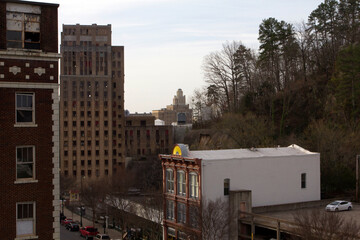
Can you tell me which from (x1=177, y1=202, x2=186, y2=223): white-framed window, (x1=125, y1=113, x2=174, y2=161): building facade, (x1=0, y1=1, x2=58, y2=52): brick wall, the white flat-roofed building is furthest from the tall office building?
(x1=0, y1=1, x2=58, y2=52): brick wall

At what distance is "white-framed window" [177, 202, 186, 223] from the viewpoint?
48.1 m

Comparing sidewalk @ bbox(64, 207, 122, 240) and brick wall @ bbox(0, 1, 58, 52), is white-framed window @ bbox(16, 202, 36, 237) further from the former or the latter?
sidewalk @ bbox(64, 207, 122, 240)

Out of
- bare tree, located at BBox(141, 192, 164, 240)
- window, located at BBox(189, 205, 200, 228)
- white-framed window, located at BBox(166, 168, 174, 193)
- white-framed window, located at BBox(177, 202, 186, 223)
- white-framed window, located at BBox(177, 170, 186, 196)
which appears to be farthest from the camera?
bare tree, located at BBox(141, 192, 164, 240)

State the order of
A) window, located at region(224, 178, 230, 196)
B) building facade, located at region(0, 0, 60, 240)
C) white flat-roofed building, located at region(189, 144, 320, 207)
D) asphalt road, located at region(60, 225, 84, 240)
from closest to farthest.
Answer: building facade, located at region(0, 0, 60, 240)
white flat-roofed building, located at region(189, 144, 320, 207)
window, located at region(224, 178, 230, 196)
asphalt road, located at region(60, 225, 84, 240)

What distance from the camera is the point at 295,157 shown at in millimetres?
50406

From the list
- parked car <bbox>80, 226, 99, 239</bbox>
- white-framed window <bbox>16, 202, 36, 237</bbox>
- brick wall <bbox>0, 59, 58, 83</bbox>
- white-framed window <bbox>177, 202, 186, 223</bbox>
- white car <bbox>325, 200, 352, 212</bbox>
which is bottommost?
parked car <bbox>80, 226, 99, 239</bbox>

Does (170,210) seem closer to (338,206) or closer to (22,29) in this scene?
(338,206)

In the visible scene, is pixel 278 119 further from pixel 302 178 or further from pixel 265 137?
pixel 302 178

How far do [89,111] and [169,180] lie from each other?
76.0 metres

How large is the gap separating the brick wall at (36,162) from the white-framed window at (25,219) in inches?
5.8

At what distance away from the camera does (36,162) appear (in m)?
18.2

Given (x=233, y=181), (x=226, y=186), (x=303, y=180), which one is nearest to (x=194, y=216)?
(x=226, y=186)

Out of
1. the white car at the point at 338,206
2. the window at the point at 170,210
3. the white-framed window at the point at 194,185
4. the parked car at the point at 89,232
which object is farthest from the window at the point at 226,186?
the parked car at the point at 89,232

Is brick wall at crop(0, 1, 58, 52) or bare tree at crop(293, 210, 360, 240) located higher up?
brick wall at crop(0, 1, 58, 52)
